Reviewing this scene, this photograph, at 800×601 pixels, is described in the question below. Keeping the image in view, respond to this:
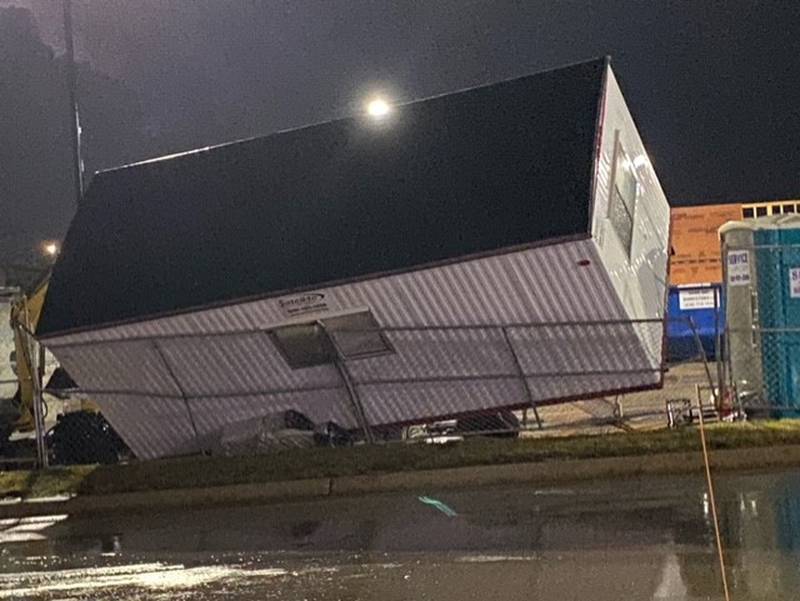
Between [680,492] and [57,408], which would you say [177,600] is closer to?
[680,492]

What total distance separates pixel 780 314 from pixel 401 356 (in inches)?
166

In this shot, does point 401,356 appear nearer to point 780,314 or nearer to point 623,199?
point 623,199

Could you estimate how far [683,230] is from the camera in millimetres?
29969

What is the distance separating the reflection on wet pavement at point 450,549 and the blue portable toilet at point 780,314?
8.29 feet

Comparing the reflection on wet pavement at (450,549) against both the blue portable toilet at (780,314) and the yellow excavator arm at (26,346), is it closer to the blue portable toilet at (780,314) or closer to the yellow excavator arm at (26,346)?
the blue portable toilet at (780,314)

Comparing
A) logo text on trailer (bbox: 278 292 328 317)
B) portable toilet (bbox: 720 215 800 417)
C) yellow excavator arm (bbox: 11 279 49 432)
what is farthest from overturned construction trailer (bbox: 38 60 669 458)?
yellow excavator arm (bbox: 11 279 49 432)

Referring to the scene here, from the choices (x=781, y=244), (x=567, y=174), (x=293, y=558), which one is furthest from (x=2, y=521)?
(x=781, y=244)

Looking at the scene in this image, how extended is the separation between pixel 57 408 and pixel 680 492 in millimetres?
14060

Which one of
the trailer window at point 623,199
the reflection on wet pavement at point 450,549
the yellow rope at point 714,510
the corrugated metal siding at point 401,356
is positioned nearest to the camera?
the yellow rope at point 714,510

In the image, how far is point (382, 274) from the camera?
12.5m

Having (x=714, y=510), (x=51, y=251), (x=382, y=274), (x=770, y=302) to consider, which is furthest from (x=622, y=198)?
(x=51, y=251)

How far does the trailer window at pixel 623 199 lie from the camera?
12852mm

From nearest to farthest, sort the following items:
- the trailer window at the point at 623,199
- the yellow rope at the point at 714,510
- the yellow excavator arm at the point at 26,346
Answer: the yellow rope at the point at 714,510 → the trailer window at the point at 623,199 → the yellow excavator arm at the point at 26,346

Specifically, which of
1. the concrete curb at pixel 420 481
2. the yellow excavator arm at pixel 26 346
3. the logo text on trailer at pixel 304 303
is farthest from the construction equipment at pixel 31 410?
the logo text on trailer at pixel 304 303
